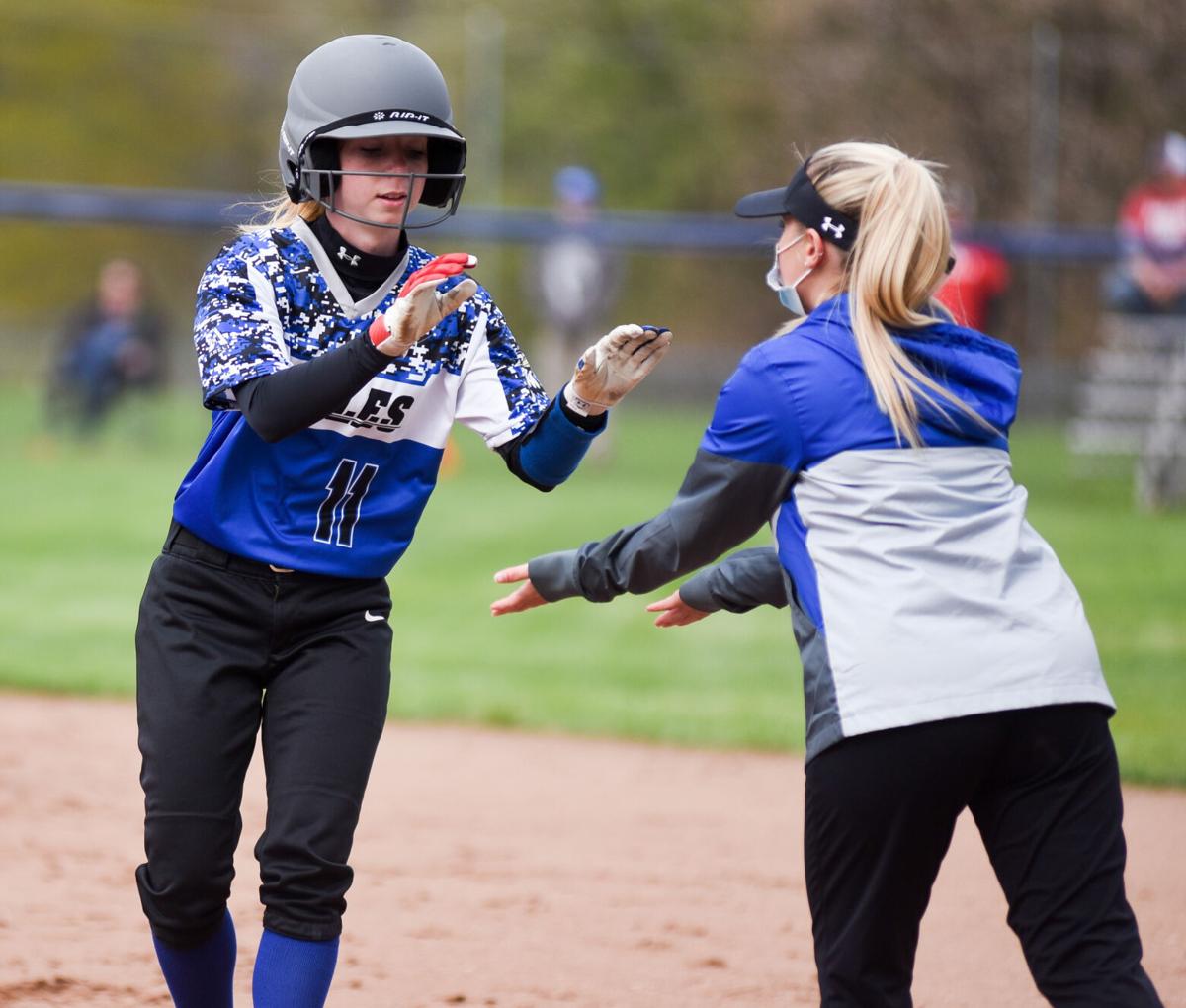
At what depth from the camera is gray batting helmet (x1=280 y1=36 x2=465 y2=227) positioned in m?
3.15

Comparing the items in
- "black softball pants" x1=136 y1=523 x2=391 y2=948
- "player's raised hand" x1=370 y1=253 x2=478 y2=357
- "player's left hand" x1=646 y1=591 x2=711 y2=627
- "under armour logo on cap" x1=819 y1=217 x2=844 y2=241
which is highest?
"under armour logo on cap" x1=819 y1=217 x2=844 y2=241

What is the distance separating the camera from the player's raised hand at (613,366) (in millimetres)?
3105

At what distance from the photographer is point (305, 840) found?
2.94 meters

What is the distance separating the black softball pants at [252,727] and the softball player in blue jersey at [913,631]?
81 centimetres

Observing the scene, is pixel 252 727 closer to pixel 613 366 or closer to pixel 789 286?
pixel 613 366

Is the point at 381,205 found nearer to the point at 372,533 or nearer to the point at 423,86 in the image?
the point at 423,86

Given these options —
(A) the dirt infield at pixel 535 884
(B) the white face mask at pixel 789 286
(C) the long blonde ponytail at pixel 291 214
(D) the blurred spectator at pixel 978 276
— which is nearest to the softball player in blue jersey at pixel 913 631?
(B) the white face mask at pixel 789 286

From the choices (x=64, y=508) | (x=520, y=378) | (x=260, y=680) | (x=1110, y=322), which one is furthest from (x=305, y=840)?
(x=1110, y=322)

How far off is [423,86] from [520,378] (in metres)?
0.58

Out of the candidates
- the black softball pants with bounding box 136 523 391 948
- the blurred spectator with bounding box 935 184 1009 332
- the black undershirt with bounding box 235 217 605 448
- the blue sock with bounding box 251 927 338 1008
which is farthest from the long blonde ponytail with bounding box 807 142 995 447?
the blurred spectator with bounding box 935 184 1009 332

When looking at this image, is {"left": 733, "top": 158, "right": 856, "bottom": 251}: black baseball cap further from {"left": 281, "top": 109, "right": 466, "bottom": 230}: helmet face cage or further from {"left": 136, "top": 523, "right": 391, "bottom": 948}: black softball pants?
{"left": 136, "top": 523, "right": 391, "bottom": 948}: black softball pants

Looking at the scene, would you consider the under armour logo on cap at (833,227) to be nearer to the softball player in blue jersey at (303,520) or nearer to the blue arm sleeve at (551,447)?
the softball player in blue jersey at (303,520)

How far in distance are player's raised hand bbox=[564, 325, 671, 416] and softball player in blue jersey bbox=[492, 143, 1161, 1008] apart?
0.44 meters

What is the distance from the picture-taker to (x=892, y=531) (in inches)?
102
